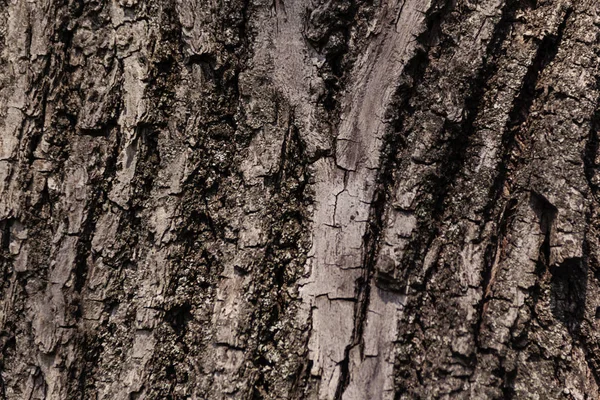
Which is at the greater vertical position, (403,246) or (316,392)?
(403,246)

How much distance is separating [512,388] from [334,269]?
61cm

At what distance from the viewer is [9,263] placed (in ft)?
4.81

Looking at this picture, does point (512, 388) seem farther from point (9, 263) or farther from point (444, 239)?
point (9, 263)

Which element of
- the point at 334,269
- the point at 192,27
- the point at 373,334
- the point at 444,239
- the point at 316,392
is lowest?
the point at 316,392

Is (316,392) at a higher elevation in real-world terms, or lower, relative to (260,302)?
lower

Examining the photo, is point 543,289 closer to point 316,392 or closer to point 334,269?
point 334,269

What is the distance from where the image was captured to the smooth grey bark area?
1.42 m

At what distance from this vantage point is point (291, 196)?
4.76 ft

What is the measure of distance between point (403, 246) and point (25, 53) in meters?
1.24

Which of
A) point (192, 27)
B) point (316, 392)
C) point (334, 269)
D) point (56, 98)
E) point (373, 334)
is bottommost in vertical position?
point (316, 392)

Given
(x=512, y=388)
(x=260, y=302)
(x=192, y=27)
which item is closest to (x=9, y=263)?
(x=260, y=302)

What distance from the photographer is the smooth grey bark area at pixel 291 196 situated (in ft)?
4.65

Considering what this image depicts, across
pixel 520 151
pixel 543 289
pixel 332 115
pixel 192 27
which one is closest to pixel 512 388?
pixel 543 289

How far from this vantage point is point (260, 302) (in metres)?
1.42
